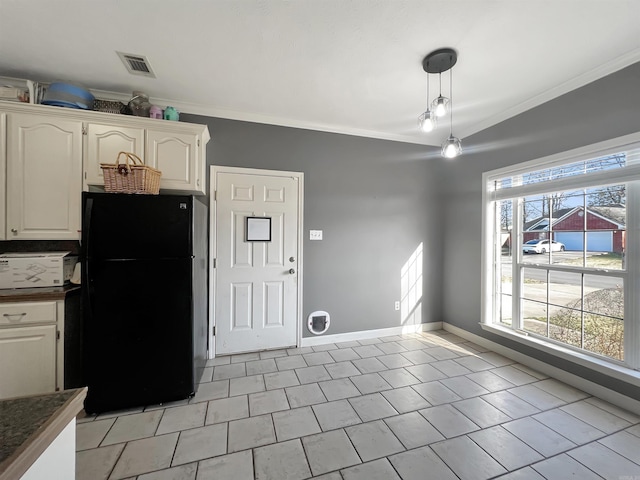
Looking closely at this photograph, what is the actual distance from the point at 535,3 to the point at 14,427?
280cm

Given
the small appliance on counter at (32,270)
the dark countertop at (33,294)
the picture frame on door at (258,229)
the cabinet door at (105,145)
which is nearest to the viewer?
the dark countertop at (33,294)

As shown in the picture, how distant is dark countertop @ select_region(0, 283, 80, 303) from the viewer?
70.1 inches

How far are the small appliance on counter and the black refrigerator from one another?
38 centimetres

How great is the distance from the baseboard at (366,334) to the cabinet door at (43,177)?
8.13 feet

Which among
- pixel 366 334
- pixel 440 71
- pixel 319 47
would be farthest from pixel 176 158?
pixel 366 334

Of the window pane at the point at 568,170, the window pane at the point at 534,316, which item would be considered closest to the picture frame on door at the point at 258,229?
the window pane at the point at 568,170

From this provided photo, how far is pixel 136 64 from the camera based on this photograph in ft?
6.75

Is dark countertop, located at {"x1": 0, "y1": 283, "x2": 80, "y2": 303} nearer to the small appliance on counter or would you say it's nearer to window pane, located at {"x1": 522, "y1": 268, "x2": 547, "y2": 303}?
the small appliance on counter

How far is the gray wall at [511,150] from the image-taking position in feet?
6.57

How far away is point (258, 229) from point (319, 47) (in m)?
1.77

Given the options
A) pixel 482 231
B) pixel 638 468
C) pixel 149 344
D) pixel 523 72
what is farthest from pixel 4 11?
pixel 638 468

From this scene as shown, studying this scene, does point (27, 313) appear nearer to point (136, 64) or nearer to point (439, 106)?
point (136, 64)

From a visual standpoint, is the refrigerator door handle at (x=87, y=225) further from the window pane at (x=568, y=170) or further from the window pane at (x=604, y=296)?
the window pane at (x=604, y=296)

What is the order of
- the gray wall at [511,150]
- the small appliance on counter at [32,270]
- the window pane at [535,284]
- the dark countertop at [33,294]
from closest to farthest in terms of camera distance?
the dark countertop at [33,294]
the small appliance on counter at [32,270]
the gray wall at [511,150]
the window pane at [535,284]
